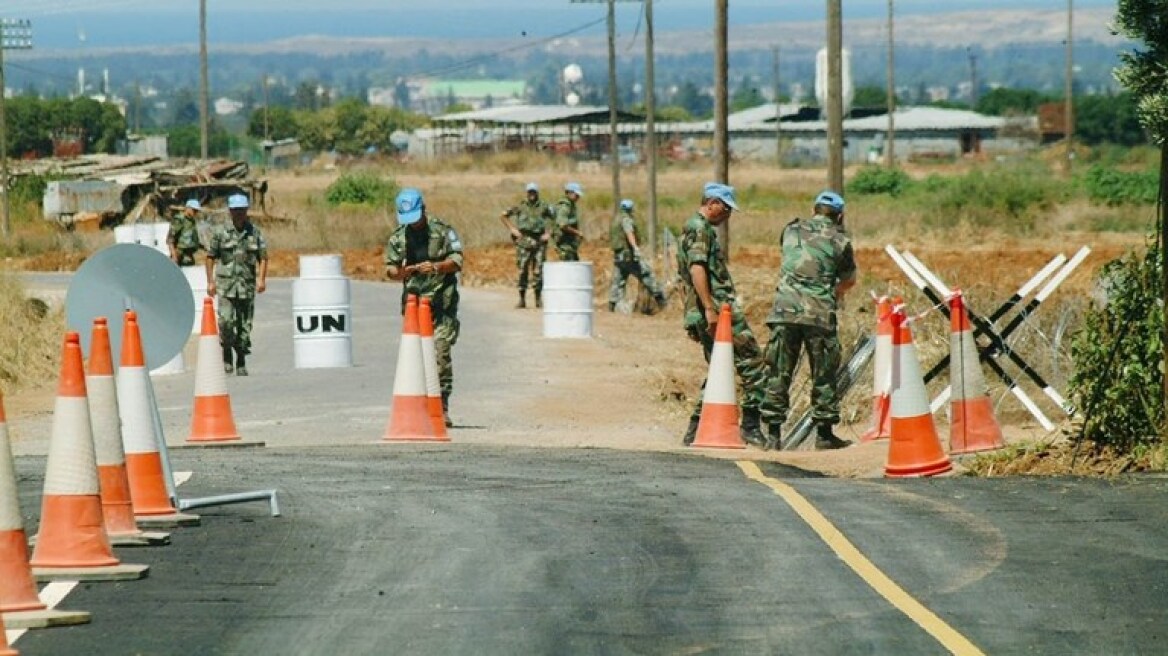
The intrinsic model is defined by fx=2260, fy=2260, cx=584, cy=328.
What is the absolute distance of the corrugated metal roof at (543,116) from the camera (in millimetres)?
135125

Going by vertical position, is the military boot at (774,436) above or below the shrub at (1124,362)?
below

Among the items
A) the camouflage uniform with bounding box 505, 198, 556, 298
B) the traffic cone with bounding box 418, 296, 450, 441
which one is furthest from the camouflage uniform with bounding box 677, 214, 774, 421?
the camouflage uniform with bounding box 505, 198, 556, 298

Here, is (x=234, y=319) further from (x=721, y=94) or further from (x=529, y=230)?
(x=529, y=230)

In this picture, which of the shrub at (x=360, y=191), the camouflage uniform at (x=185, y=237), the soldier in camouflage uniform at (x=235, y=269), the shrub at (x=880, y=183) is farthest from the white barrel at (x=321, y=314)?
the shrub at (x=880, y=183)

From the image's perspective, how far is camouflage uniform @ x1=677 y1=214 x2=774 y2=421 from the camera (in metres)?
16.0

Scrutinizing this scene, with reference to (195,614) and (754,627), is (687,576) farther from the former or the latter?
(195,614)

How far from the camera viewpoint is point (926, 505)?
1220 centimetres

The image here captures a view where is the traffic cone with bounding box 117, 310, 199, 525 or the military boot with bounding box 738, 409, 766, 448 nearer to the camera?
the traffic cone with bounding box 117, 310, 199, 525

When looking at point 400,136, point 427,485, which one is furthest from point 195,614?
point 400,136

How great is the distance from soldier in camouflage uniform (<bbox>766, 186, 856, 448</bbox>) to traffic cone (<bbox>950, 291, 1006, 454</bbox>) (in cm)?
97

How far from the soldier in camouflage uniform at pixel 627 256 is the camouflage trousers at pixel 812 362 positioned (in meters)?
15.9

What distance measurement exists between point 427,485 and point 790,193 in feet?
251

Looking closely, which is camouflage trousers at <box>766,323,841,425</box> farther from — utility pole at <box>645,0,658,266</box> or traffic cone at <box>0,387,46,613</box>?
utility pole at <box>645,0,658,266</box>

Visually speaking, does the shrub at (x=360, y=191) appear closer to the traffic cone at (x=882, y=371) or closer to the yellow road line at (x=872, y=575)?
the traffic cone at (x=882, y=371)
